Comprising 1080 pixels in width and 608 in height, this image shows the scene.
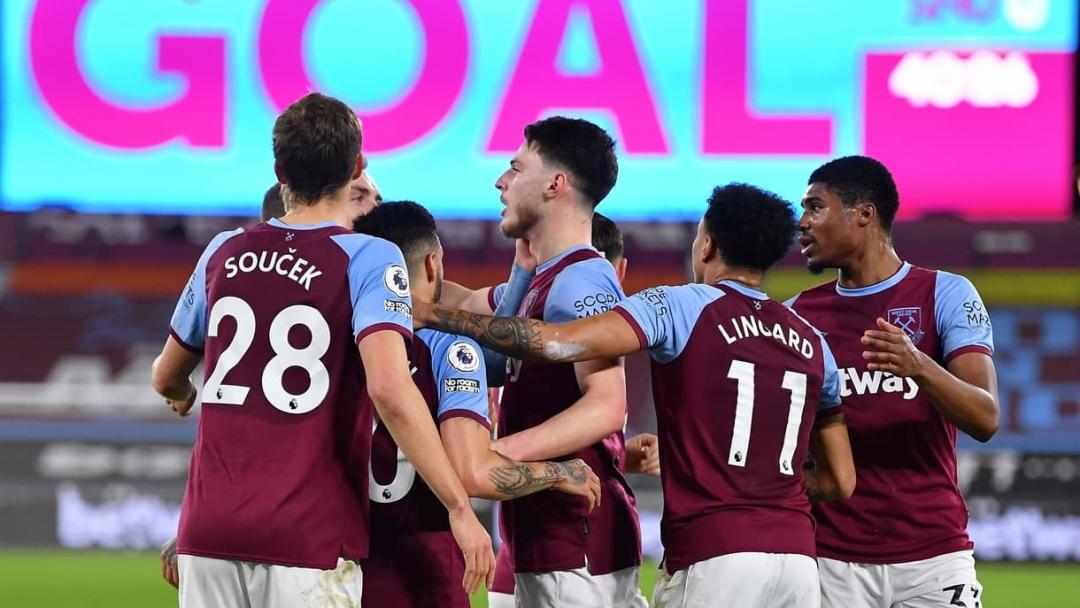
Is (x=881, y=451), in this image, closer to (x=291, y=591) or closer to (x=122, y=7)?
(x=291, y=591)

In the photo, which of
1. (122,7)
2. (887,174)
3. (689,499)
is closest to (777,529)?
(689,499)

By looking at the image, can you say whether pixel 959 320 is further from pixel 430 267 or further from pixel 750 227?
pixel 430 267

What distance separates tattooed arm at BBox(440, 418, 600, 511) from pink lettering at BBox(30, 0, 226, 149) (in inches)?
422

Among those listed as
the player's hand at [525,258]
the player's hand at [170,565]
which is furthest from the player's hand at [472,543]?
the player's hand at [525,258]

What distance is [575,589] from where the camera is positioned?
4.09 meters

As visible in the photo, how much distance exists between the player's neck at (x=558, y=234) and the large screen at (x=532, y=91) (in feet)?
30.5

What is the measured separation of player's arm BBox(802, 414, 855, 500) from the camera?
14.1 ft

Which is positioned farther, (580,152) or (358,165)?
(580,152)

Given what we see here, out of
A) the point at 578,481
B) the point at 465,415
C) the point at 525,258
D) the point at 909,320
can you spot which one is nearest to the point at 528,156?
the point at 525,258

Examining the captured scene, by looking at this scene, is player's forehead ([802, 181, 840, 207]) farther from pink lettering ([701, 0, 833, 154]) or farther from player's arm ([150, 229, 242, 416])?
pink lettering ([701, 0, 833, 154])

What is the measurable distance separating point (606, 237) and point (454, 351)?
1.38 metres

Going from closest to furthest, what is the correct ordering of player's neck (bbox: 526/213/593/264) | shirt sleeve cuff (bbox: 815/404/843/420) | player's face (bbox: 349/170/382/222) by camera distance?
shirt sleeve cuff (bbox: 815/404/843/420) → player's neck (bbox: 526/213/593/264) → player's face (bbox: 349/170/382/222)

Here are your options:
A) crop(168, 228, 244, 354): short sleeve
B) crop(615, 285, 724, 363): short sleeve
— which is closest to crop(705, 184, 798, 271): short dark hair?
crop(615, 285, 724, 363): short sleeve

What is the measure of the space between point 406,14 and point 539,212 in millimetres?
10030
